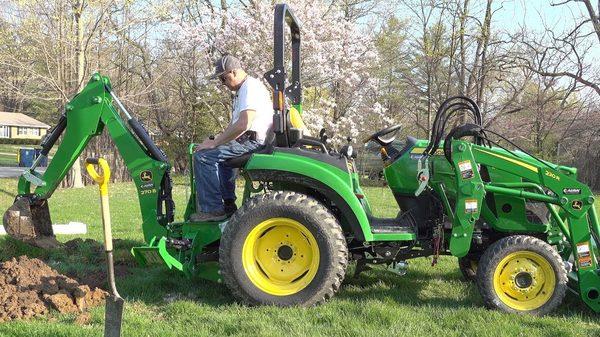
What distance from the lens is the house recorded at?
62062mm

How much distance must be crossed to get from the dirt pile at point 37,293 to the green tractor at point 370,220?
570mm

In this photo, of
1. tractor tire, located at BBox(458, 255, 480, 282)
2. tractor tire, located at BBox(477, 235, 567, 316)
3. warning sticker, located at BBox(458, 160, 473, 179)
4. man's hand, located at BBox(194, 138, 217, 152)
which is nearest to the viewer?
tractor tire, located at BBox(477, 235, 567, 316)

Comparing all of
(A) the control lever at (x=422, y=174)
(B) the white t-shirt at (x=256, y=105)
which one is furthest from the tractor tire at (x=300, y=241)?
(A) the control lever at (x=422, y=174)

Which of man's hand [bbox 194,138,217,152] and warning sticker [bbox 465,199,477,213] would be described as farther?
man's hand [bbox 194,138,217,152]

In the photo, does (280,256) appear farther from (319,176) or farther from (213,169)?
(213,169)

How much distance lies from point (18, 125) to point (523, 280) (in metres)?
67.3

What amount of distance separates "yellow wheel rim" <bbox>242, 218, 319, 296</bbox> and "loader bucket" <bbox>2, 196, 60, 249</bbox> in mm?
2478

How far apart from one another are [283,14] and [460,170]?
78.6 inches

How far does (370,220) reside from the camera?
5.03m

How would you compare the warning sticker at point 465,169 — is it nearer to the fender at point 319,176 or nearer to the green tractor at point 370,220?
the green tractor at point 370,220

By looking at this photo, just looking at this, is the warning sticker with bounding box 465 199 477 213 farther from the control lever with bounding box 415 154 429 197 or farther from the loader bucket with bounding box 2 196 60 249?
the loader bucket with bounding box 2 196 60 249

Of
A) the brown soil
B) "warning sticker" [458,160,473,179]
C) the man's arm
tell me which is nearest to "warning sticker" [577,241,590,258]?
"warning sticker" [458,160,473,179]

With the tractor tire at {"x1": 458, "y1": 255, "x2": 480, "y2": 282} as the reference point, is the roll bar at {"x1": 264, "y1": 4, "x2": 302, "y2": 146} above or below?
above

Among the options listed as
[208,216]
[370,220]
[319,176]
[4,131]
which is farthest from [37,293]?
[4,131]
